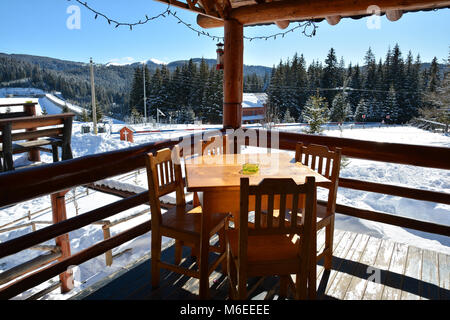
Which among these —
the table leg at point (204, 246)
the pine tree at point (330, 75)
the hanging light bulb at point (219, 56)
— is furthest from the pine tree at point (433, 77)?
the table leg at point (204, 246)

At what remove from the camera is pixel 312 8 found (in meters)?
3.03

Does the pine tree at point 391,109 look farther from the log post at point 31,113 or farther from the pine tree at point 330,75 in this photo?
the log post at point 31,113

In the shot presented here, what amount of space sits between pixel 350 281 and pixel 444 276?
74cm

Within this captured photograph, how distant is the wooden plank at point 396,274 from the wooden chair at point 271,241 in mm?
778

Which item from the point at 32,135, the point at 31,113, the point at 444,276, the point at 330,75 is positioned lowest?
the point at 444,276

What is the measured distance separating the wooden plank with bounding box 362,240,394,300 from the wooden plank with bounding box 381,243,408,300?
3cm

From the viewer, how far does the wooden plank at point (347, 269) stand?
2.00 m

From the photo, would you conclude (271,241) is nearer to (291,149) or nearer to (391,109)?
(291,149)

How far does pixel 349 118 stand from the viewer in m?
25.8

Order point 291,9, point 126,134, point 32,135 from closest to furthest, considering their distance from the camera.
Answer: point 291,9 < point 32,135 < point 126,134

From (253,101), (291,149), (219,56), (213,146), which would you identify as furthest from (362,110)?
(213,146)
